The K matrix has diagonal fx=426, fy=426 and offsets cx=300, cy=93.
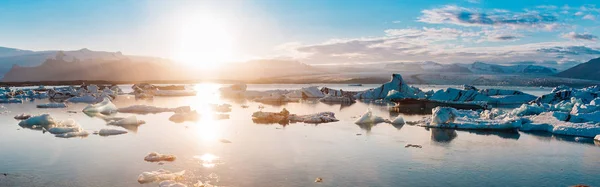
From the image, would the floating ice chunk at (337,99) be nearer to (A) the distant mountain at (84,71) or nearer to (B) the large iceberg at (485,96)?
(B) the large iceberg at (485,96)

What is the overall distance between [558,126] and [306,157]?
11710 mm

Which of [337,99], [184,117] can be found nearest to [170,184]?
[184,117]

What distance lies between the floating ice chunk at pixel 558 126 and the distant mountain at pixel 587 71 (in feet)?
445

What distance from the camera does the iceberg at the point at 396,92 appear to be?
126ft

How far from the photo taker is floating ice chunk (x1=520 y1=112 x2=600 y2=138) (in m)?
16.6

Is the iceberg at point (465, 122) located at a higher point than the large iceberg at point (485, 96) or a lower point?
lower

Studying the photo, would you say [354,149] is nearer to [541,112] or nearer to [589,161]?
[589,161]

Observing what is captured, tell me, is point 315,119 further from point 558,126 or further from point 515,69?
point 515,69

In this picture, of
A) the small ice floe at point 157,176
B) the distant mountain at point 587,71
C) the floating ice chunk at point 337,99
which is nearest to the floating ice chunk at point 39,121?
the small ice floe at point 157,176

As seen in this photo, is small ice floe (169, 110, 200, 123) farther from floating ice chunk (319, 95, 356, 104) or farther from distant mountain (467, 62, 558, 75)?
distant mountain (467, 62, 558, 75)

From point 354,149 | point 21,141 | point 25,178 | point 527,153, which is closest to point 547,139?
point 527,153

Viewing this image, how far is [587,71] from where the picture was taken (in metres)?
140

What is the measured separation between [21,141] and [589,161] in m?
18.3

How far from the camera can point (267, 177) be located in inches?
389
